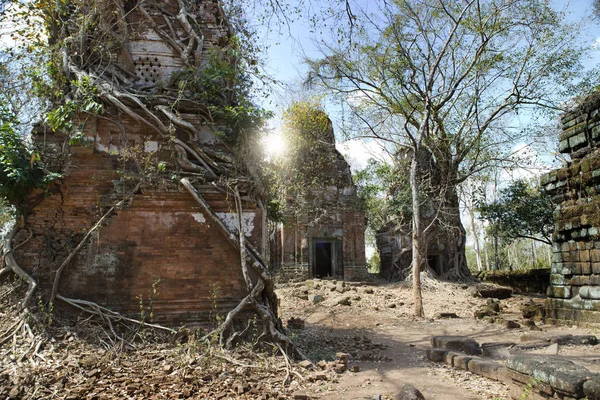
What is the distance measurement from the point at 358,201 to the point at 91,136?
43.4ft

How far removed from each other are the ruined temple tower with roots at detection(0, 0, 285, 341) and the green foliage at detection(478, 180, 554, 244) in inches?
568

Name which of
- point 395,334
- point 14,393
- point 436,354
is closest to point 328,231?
point 395,334

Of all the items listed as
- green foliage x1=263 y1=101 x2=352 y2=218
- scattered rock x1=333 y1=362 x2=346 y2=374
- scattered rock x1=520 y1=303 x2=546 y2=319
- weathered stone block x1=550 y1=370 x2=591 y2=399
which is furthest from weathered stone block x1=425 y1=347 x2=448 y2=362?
green foliage x1=263 y1=101 x2=352 y2=218

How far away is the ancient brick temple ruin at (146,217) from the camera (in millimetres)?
5547

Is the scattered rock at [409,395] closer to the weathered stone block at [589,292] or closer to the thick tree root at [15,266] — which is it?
the thick tree root at [15,266]

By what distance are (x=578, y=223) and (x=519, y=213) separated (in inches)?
394

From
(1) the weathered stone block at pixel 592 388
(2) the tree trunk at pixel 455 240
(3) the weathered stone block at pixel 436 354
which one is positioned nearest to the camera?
(1) the weathered stone block at pixel 592 388

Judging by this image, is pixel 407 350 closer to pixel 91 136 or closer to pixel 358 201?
pixel 91 136

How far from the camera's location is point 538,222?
1711cm

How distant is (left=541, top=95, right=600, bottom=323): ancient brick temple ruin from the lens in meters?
7.69

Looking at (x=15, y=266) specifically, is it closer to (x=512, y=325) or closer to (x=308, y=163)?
(x=512, y=325)

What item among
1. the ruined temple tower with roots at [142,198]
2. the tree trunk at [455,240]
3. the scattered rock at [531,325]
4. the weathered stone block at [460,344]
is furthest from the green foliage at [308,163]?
the weathered stone block at [460,344]

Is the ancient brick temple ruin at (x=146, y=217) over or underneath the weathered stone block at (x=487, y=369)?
over

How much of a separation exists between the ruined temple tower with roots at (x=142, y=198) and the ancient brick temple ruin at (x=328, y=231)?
1014 centimetres
